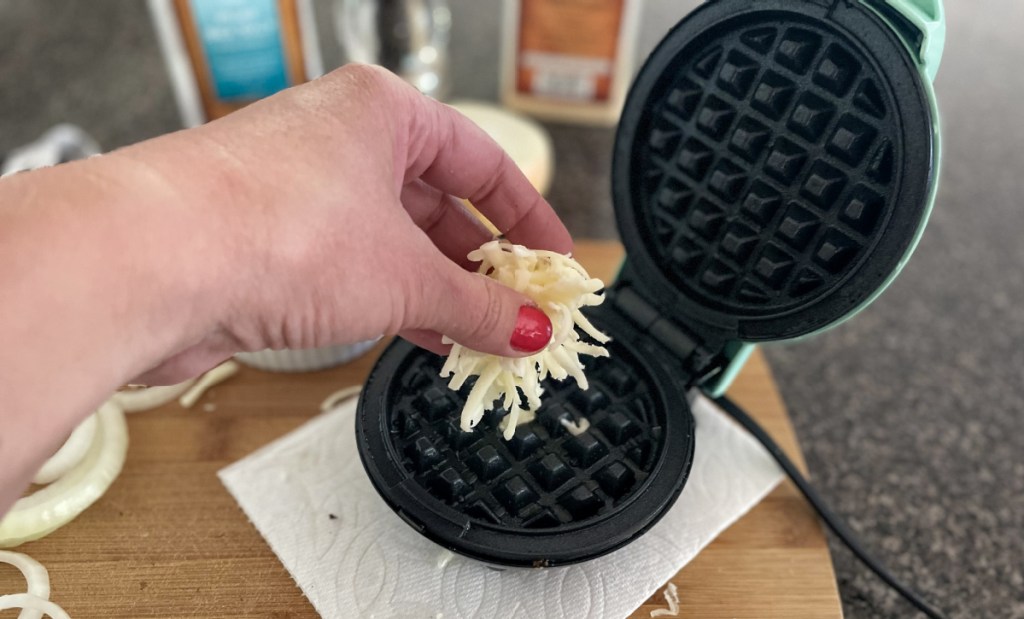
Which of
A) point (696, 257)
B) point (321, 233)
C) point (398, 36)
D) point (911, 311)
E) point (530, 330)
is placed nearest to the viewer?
point (321, 233)

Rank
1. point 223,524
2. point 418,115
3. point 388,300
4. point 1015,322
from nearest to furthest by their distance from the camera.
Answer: point 388,300 → point 418,115 → point 223,524 → point 1015,322

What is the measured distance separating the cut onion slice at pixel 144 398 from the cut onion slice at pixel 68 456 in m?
0.06

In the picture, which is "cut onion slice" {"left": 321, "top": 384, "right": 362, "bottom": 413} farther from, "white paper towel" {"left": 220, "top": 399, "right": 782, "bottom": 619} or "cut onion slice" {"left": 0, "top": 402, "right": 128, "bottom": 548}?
"cut onion slice" {"left": 0, "top": 402, "right": 128, "bottom": 548}

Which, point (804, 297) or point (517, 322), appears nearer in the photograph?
point (517, 322)

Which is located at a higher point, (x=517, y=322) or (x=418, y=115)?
(x=418, y=115)

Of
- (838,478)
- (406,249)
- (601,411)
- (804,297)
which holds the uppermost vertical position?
(406,249)

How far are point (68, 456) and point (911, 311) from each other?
4.63ft

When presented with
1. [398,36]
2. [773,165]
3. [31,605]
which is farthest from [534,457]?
[398,36]

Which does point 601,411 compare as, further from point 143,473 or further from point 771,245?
point 143,473

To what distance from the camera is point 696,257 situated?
94cm

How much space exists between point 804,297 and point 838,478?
0.41 m

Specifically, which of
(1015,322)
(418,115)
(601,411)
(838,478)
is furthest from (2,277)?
(1015,322)

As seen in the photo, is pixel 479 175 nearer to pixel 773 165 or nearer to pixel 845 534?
pixel 773 165

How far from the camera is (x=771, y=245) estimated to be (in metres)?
0.87
